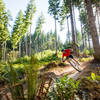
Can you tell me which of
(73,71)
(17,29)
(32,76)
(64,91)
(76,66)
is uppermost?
(17,29)

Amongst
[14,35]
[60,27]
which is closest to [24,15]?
[14,35]

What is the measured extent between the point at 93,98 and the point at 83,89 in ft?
0.94

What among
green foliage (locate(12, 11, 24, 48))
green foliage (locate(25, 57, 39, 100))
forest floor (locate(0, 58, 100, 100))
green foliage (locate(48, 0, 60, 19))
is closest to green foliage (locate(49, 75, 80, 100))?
green foliage (locate(25, 57, 39, 100))

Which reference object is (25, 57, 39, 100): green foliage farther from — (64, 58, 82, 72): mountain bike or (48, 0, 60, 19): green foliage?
(48, 0, 60, 19): green foliage

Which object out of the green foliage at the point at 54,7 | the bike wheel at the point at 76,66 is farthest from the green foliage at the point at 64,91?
the green foliage at the point at 54,7

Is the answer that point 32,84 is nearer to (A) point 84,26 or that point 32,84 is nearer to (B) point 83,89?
(B) point 83,89

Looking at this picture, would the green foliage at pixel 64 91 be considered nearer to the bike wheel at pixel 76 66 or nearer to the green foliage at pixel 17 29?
the bike wheel at pixel 76 66

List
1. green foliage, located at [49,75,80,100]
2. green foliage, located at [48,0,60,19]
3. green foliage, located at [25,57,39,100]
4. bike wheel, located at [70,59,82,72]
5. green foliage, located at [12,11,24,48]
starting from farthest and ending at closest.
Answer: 1. green foliage, located at [12,11,24,48]
2. green foliage, located at [48,0,60,19]
3. bike wheel, located at [70,59,82,72]
4. green foliage, located at [49,75,80,100]
5. green foliage, located at [25,57,39,100]

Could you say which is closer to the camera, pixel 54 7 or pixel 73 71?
pixel 73 71

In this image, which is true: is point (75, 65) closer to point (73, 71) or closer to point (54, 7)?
point (73, 71)

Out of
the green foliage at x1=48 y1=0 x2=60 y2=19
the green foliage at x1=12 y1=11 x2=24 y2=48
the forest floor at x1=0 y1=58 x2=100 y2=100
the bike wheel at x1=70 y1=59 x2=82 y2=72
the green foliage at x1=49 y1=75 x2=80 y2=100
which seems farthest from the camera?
the green foliage at x1=12 y1=11 x2=24 y2=48

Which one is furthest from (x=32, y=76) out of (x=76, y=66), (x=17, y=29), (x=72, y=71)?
(x=17, y=29)

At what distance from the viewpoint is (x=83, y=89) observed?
1.90 meters

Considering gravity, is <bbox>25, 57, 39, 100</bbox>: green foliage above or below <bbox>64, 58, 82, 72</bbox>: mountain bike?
above
